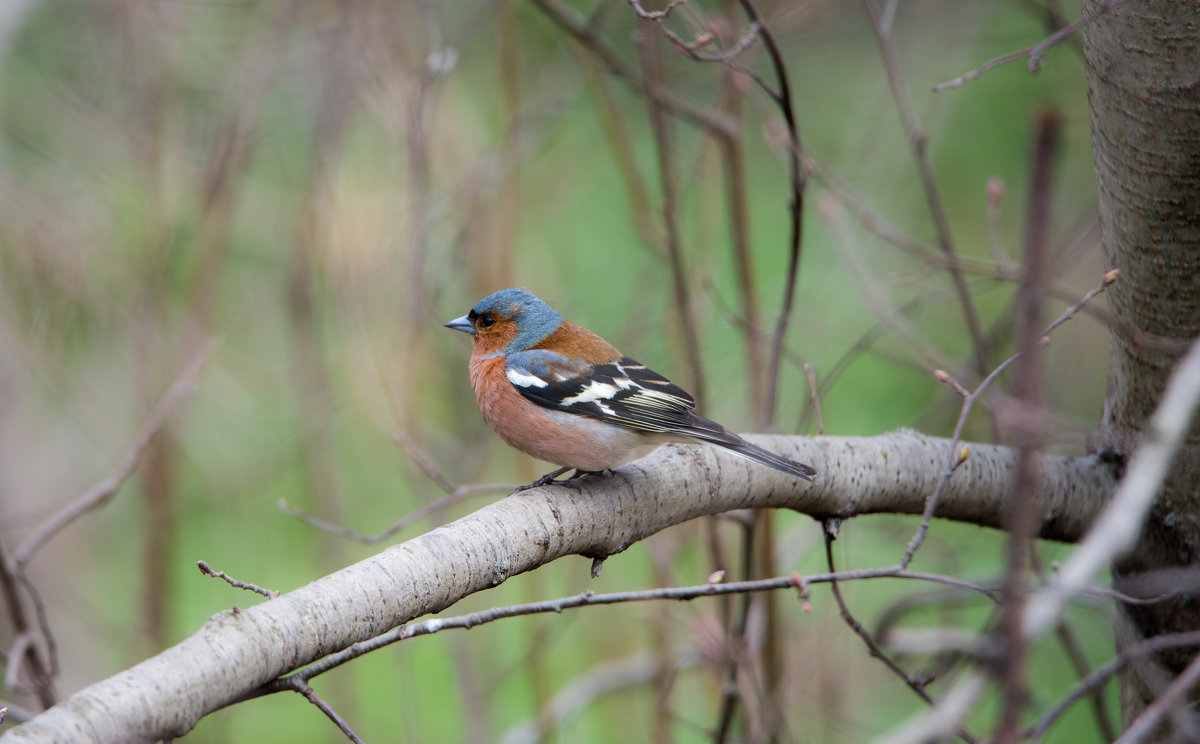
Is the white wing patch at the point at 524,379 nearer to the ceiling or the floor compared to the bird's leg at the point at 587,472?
nearer to the ceiling

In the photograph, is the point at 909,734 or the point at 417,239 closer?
the point at 909,734

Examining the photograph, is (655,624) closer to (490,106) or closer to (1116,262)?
(1116,262)

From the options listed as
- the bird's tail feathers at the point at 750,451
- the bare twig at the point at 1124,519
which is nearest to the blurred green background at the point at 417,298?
the bird's tail feathers at the point at 750,451

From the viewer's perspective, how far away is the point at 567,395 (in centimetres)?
375

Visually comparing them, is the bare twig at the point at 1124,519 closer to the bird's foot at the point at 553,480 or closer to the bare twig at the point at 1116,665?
the bare twig at the point at 1116,665

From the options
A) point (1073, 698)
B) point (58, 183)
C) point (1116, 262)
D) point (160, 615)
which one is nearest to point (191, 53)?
point (58, 183)

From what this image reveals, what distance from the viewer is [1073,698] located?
193 cm

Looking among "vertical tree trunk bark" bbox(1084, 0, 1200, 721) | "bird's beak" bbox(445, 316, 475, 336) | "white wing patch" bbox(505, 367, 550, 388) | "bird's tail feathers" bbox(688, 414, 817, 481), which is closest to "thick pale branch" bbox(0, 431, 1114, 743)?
"bird's tail feathers" bbox(688, 414, 817, 481)

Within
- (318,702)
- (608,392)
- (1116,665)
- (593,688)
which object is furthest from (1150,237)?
(593,688)

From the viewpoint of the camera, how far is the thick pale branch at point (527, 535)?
179 centimetres

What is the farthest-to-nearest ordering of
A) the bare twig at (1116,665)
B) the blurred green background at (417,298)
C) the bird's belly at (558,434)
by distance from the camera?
the blurred green background at (417,298), the bird's belly at (558,434), the bare twig at (1116,665)

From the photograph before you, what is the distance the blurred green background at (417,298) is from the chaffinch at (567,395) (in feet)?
1.66

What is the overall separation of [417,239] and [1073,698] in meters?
3.35

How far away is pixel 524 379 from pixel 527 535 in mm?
1235
